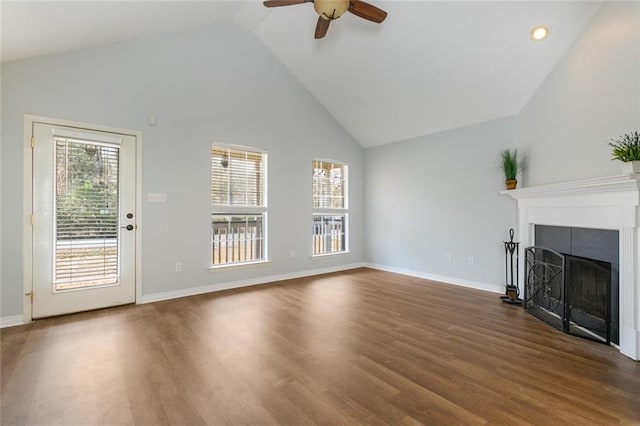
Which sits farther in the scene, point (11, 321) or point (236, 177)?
point (236, 177)

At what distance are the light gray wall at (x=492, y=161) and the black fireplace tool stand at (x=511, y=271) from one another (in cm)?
10

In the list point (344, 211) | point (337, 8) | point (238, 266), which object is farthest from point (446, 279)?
point (337, 8)

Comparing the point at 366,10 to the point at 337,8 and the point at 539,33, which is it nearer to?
the point at 337,8

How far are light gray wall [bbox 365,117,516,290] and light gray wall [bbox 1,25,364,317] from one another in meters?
1.33

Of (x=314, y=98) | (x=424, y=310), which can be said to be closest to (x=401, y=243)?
(x=424, y=310)

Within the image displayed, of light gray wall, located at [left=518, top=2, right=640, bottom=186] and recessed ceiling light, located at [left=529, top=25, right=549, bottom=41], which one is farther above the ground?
recessed ceiling light, located at [left=529, top=25, right=549, bottom=41]

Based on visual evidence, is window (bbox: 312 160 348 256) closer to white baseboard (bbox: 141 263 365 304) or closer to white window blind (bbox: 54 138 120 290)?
white baseboard (bbox: 141 263 365 304)

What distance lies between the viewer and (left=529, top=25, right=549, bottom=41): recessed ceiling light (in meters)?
3.06

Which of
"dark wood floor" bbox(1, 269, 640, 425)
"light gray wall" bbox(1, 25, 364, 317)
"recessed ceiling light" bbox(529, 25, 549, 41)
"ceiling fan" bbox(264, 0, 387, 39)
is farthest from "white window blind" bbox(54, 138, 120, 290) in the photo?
"recessed ceiling light" bbox(529, 25, 549, 41)

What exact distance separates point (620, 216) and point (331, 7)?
3.12m

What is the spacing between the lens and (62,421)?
5.13 ft

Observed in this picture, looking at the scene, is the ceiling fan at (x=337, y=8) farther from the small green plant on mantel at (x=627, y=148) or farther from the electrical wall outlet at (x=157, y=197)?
the electrical wall outlet at (x=157, y=197)

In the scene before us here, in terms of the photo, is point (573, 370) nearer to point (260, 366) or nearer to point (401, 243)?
point (260, 366)

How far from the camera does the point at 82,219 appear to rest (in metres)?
3.31
